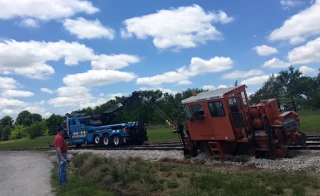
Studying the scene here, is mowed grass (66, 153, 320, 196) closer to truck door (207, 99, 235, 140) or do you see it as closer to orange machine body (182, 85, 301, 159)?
truck door (207, 99, 235, 140)

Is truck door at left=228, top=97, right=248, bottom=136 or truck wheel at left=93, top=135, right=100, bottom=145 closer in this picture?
truck door at left=228, top=97, right=248, bottom=136

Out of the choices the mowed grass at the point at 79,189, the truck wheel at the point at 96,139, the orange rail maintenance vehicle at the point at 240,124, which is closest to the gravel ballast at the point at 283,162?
the orange rail maintenance vehicle at the point at 240,124

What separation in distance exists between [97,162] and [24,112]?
15213cm

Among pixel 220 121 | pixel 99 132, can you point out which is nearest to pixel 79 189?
pixel 220 121

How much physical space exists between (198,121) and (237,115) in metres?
1.84

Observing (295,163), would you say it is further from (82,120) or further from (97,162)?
(82,120)

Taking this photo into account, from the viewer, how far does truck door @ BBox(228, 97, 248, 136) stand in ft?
39.6

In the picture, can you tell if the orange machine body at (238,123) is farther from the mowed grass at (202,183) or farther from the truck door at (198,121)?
the mowed grass at (202,183)

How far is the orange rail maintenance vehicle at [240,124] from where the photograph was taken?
1138 cm

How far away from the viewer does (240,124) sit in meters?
12.1

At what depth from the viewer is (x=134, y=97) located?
2759cm

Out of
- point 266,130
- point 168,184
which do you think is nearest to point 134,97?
point 266,130

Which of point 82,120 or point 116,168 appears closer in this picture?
point 116,168

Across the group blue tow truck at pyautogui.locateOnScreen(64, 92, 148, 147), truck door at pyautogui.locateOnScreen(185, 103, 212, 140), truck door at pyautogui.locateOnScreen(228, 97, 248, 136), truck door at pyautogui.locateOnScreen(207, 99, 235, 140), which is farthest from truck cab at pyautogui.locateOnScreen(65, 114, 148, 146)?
truck door at pyautogui.locateOnScreen(228, 97, 248, 136)
